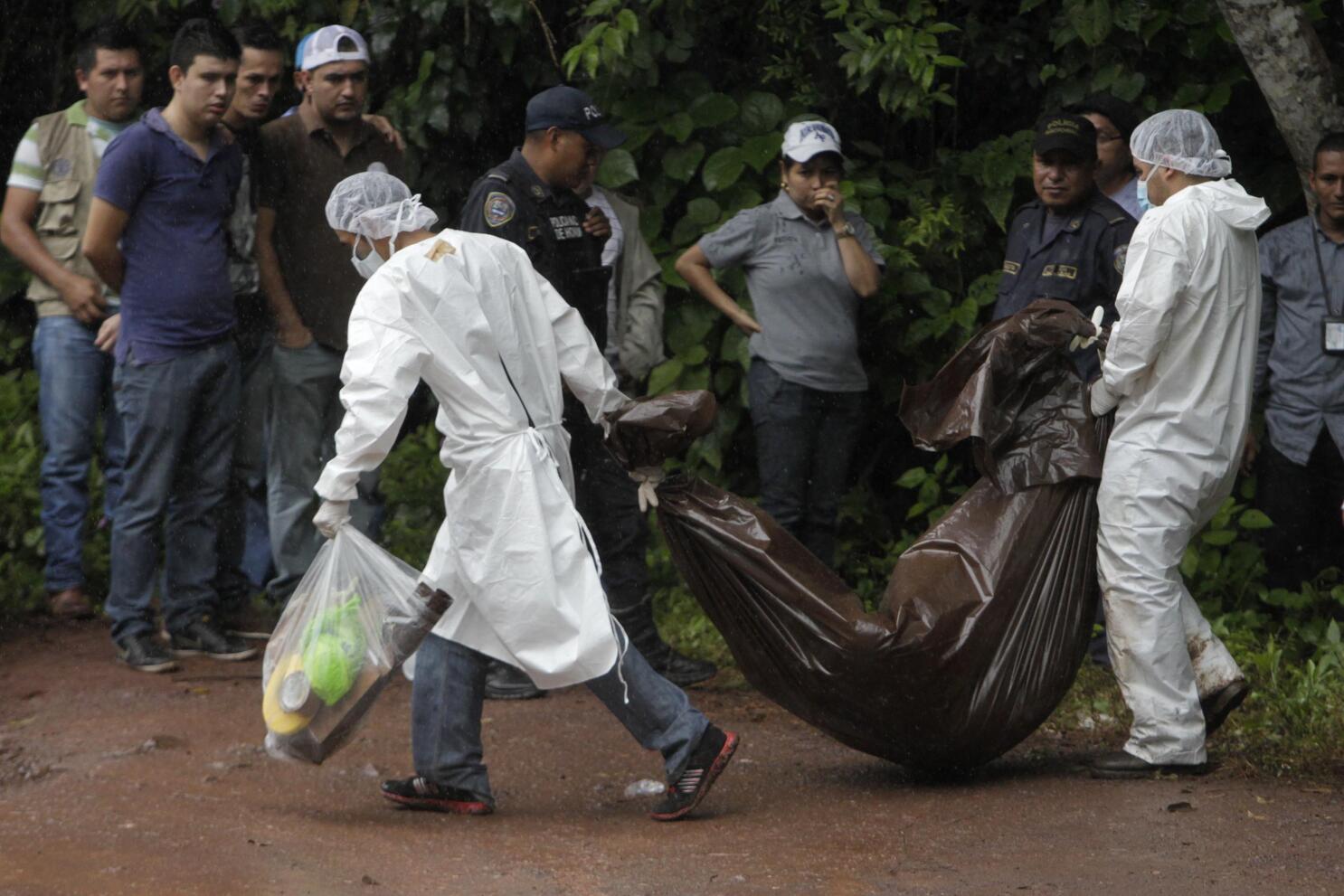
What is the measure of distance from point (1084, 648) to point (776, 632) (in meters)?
0.88

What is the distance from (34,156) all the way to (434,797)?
3158mm

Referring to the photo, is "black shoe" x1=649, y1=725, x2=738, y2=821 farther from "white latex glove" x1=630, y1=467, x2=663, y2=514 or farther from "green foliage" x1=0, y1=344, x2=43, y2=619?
"green foliage" x1=0, y1=344, x2=43, y2=619

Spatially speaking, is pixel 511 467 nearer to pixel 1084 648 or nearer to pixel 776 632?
pixel 776 632

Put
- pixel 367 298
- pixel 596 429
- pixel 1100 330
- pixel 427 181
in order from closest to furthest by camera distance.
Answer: pixel 367 298
pixel 1100 330
pixel 596 429
pixel 427 181

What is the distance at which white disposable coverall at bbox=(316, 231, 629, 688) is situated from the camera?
14.8 feet

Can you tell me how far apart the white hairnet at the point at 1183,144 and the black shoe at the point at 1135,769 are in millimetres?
1678

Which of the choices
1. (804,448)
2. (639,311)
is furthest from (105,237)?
(804,448)

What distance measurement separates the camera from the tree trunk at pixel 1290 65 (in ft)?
18.7

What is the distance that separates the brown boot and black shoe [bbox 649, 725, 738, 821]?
3284mm

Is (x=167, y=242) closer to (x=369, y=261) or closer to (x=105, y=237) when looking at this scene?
(x=105, y=237)

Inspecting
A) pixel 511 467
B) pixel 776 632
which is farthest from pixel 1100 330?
pixel 511 467

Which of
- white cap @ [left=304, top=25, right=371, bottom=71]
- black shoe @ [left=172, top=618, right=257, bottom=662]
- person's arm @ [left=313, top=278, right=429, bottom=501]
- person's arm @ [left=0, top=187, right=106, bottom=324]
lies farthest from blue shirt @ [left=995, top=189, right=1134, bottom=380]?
person's arm @ [left=0, top=187, right=106, bottom=324]

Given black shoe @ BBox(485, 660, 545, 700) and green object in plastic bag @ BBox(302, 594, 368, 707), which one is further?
black shoe @ BBox(485, 660, 545, 700)

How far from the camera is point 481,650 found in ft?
15.5
